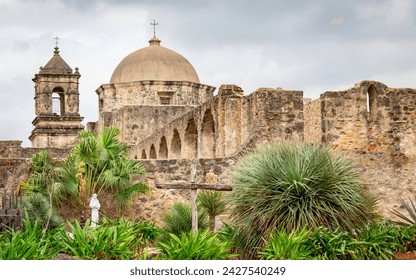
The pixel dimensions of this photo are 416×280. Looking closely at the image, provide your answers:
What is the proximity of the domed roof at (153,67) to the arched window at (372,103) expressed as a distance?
21.6 m

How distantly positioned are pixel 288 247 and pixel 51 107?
39.3m

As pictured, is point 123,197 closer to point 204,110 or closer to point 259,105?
point 259,105

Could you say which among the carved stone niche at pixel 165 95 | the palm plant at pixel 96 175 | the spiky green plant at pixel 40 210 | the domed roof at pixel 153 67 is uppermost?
the domed roof at pixel 153 67

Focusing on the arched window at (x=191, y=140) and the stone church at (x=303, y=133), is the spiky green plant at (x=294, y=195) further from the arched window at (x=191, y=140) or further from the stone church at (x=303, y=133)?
the arched window at (x=191, y=140)

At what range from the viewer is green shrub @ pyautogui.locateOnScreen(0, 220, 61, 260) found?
10.4 metres

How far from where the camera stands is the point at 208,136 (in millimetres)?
23859

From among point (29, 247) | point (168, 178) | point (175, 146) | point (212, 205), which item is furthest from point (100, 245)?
point (175, 146)

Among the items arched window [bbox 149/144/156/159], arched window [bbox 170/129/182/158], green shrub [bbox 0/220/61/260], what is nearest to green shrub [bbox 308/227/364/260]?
green shrub [bbox 0/220/61/260]

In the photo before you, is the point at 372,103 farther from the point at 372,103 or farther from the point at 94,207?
the point at 94,207

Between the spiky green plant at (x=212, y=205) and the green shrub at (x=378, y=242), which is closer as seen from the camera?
the green shrub at (x=378, y=242)

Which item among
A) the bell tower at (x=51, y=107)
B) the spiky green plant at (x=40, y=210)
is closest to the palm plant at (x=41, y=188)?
the spiky green plant at (x=40, y=210)

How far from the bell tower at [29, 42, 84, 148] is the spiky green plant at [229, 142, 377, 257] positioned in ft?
119

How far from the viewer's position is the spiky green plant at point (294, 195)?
12570 mm
